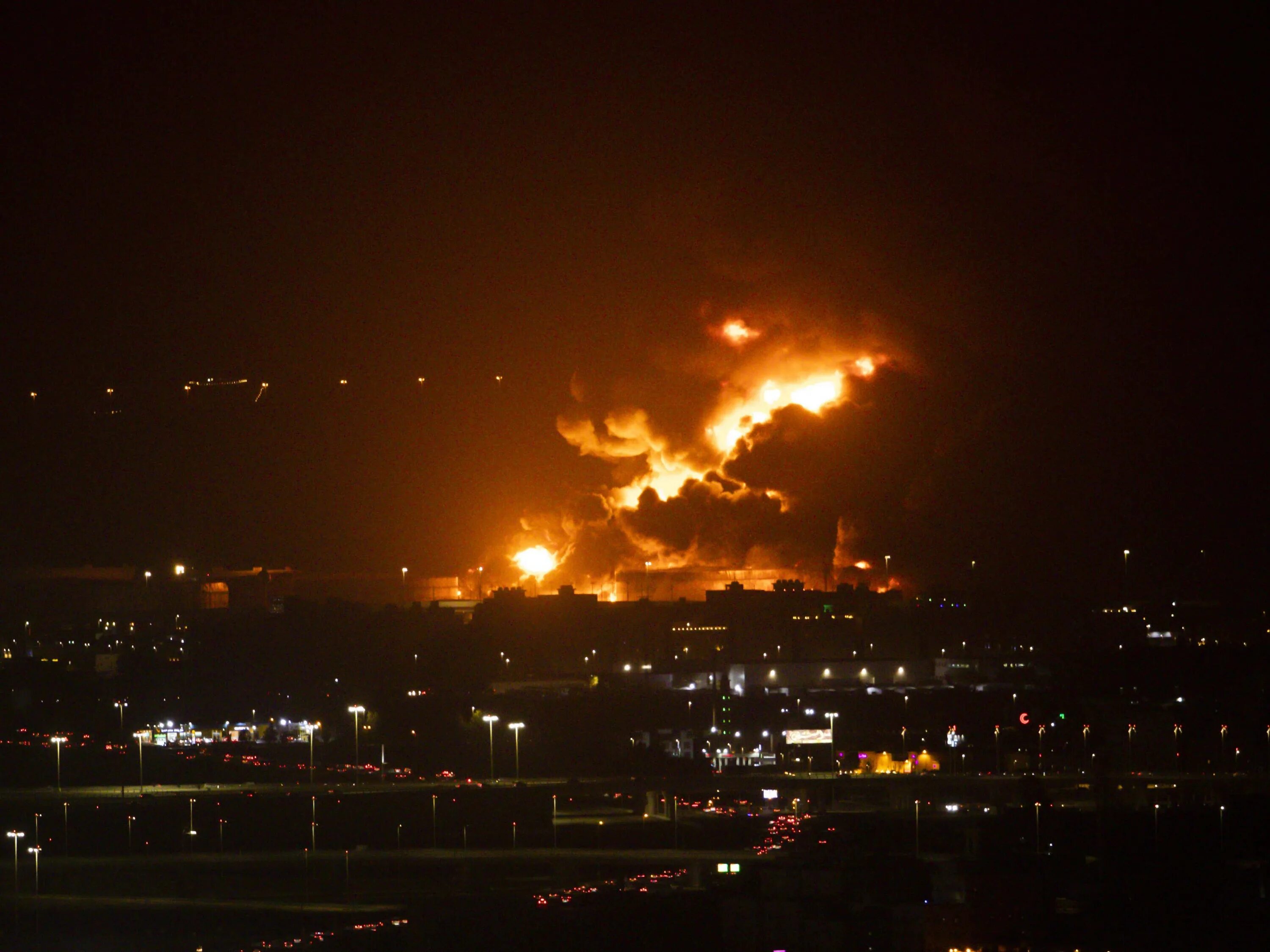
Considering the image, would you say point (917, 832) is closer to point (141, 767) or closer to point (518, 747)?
point (518, 747)

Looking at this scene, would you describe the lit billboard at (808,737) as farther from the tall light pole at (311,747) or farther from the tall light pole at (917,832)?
the tall light pole at (311,747)

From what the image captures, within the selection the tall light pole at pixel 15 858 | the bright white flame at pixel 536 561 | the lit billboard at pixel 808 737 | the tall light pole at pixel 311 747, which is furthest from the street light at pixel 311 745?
the bright white flame at pixel 536 561

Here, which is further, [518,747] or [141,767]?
[518,747]

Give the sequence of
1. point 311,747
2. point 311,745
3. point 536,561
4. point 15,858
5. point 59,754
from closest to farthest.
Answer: point 15,858, point 59,754, point 311,747, point 311,745, point 536,561

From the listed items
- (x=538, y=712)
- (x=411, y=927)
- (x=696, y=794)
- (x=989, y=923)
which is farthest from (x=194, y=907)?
(x=538, y=712)

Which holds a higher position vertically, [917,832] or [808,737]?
[808,737]

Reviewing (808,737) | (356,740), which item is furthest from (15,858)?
(808,737)

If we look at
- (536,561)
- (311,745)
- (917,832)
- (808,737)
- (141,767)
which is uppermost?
(536,561)

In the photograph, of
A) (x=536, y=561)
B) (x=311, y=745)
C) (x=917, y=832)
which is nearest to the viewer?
(x=917, y=832)

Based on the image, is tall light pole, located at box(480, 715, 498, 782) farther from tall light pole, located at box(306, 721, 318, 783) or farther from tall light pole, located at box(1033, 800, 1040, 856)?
tall light pole, located at box(1033, 800, 1040, 856)
